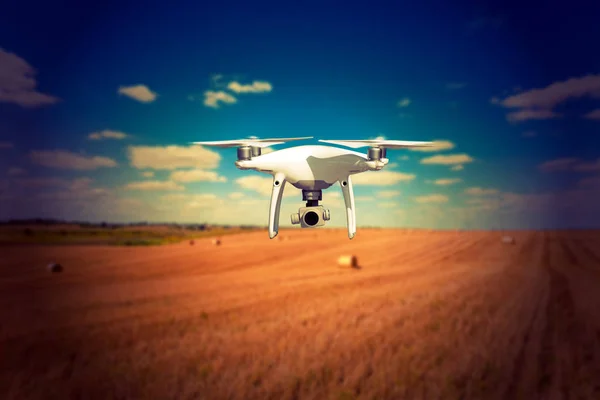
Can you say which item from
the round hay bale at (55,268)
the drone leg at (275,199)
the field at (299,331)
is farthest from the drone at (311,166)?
the round hay bale at (55,268)

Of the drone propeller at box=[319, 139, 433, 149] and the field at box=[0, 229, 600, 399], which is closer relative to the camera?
the drone propeller at box=[319, 139, 433, 149]

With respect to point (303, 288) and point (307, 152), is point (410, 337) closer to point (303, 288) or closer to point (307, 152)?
point (303, 288)

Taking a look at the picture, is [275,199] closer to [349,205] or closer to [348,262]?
[349,205]

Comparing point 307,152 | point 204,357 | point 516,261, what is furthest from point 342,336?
point 516,261

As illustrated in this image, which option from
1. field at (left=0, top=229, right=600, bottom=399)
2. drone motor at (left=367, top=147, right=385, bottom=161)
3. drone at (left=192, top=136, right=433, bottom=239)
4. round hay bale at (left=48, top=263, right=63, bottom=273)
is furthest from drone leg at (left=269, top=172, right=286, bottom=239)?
round hay bale at (left=48, top=263, right=63, bottom=273)

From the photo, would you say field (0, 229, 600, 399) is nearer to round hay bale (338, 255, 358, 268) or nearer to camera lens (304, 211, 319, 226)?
round hay bale (338, 255, 358, 268)

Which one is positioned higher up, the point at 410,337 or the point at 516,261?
the point at 516,261

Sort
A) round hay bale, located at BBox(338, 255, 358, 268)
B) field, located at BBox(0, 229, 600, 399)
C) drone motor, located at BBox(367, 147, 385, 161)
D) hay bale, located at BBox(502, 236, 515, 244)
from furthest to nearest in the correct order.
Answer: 1. hay bale, located at BBox(502, 236, 515, 244)
2. round hay bale, located at BBox(338, 255, 358, 268)
3. field, located at BBox(0, 229, 600, 399)
4. drone motor, located at BBox(367, 147, 385, 161)
